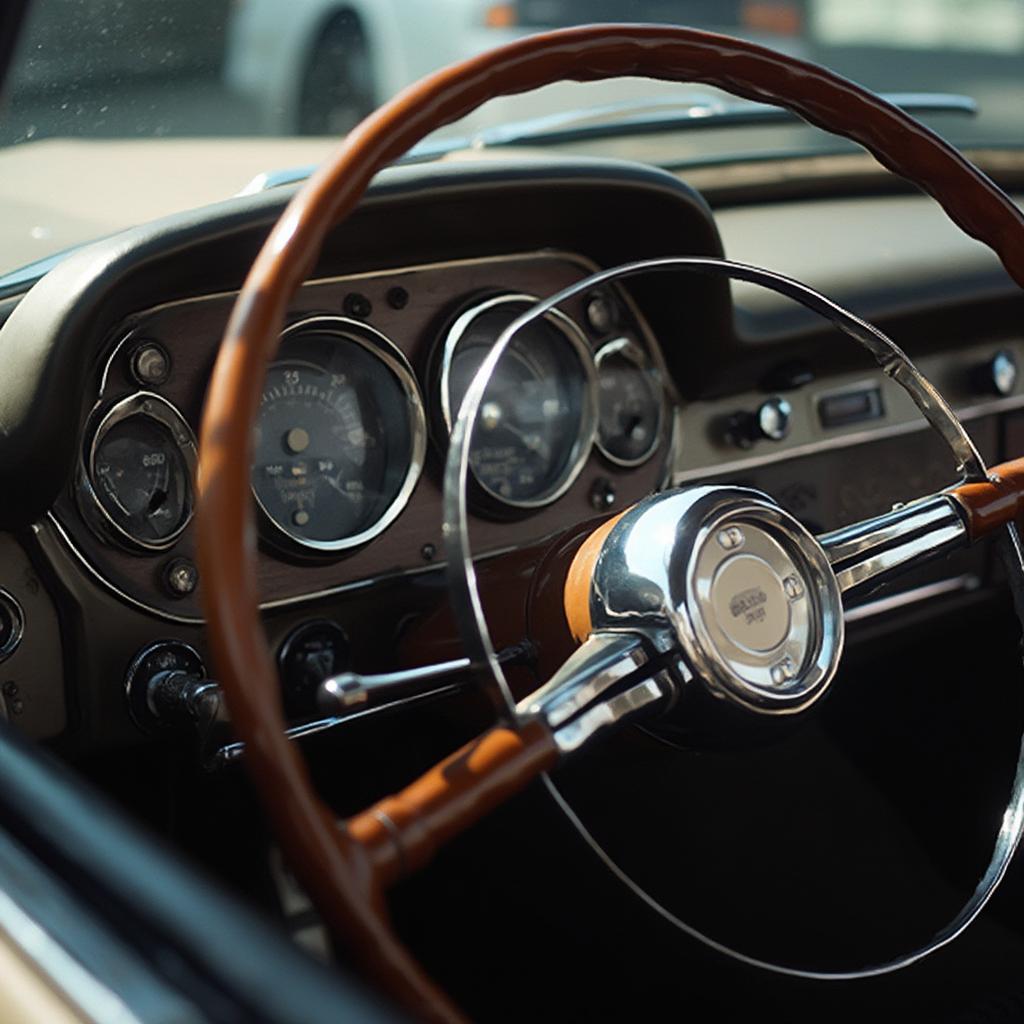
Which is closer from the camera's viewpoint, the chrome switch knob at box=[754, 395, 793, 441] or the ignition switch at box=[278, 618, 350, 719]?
the ignition switch at box=[278, 618, 350, 719]

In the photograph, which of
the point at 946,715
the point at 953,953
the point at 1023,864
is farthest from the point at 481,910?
the point at 946,715

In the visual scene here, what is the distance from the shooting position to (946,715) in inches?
93.4

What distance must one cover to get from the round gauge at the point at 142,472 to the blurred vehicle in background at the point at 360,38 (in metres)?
0.67

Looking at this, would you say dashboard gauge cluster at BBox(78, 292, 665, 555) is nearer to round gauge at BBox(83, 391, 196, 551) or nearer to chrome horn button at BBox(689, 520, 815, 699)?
round gauge at BBox(83, 391, 196, 551)

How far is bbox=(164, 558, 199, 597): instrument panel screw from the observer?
5.50 feet

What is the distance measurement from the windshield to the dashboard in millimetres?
203

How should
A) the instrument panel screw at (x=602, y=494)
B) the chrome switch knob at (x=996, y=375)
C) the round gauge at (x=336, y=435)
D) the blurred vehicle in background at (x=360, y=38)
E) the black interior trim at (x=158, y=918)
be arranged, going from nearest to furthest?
the black interior trim at (x=158, y=918) < the round gauge at (x=336, y=435) < the instrument panel screw at (x=602, y=494) < the blurred vehicle in background at (x=360, y=38) < the chrome switch knob at (x=996, y=375)

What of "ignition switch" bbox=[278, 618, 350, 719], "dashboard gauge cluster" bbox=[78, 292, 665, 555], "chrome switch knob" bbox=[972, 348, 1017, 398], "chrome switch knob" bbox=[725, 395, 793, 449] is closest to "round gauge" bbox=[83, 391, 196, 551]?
"dashboard gauge cluster" bbox=[78, 292, 665, 555]

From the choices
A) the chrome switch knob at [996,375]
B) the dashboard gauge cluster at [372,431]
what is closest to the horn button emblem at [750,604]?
the dashboard gauge cluster at [372,431]

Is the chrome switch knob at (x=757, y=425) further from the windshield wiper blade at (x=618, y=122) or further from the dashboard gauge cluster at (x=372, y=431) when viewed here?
the windshield wiper blade at (x=618, y=122)

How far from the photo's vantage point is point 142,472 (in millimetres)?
1679

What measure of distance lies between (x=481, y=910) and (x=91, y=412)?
30.6 inches

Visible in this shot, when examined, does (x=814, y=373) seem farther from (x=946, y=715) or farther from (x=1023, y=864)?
(x=1023, y=864)

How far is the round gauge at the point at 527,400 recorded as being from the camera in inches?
75.9
